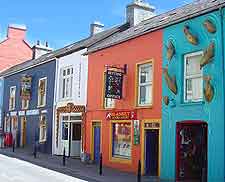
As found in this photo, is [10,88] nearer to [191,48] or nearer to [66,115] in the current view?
[66,115]

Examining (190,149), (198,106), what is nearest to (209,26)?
(198,106)

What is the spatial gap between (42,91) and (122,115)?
10954mm

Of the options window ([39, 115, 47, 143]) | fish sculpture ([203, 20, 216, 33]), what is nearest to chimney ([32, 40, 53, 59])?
window ([39, 115, 47, 143])

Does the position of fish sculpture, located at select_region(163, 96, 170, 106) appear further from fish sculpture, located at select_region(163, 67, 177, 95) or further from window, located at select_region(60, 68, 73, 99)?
window, located at select_region(60, 68, 73, 99)

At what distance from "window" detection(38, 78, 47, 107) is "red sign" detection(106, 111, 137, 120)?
9.06 meters

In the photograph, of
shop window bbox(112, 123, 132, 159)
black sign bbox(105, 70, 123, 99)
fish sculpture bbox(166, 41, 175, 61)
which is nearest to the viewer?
fish sculpture bbox(166, 41, 175, 61)

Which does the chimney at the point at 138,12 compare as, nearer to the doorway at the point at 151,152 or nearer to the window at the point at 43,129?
the window at the point at 43,129

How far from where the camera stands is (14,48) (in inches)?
1694

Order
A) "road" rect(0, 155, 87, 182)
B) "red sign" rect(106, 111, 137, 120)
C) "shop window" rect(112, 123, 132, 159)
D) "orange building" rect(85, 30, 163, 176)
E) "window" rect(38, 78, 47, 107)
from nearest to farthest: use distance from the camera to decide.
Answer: "road" rect(0, 155, 87, 182)
"orange building" rect(85, 30, 163, 176)
"red sign" rect(106, 111, 137, 120)
"shop window" rect(112, 123, 132, 159)
"window" rect(38, 78, 47, 107)

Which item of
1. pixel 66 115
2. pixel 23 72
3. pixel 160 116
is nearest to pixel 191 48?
pixel 160 116

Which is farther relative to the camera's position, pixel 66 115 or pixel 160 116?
pixel 66 115

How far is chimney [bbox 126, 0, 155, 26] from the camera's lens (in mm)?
24047

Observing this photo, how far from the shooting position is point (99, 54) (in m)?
21.0

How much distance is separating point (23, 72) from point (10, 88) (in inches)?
126
